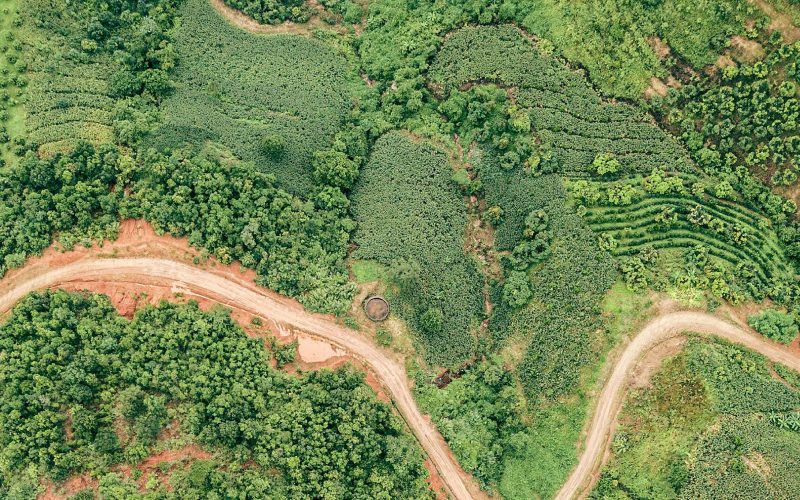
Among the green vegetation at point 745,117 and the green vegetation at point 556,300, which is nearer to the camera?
the green vegetation at point 745,117

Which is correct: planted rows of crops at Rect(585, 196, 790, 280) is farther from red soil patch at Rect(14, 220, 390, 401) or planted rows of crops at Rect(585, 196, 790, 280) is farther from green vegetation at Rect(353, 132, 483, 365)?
red soil patch at Rect(14, 220, 390, 401)

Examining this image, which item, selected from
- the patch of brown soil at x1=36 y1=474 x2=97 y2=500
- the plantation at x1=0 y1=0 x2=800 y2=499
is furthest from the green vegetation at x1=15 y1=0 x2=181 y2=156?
the patch of brown soil at x1=36 y1=474 x2=97 y2=500

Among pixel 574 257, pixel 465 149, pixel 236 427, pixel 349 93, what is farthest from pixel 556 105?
pixel 236 427

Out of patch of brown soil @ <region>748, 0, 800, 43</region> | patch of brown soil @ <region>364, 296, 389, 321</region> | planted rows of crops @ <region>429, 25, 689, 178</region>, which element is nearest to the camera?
patch of brown soil @ <region>748, 0, 800, 43</region>

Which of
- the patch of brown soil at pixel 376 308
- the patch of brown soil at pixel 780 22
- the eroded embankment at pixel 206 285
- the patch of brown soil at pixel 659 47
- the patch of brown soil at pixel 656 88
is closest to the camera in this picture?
the eroded embankment at pixel 206 285

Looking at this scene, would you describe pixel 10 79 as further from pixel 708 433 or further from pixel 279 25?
pixel 708 433

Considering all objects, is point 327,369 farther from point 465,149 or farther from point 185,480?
point 465,149

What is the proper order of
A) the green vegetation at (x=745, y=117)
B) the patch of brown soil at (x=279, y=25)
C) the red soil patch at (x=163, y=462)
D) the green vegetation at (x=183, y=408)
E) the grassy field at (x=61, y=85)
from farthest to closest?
the patch of brown soil at (x=279, y=25), the grassy field at (x=61, y=85), the green vegetation at (x=745, y=117), the red soil patch at (x=163, y=462), the green vegetation at (x=183, y=408)

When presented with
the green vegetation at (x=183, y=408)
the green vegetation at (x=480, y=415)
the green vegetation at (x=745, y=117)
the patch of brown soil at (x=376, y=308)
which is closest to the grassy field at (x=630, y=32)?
the green vegetation at (x=745, y=117)

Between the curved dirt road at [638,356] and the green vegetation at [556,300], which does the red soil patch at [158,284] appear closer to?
the green vegetation at [556,300]
